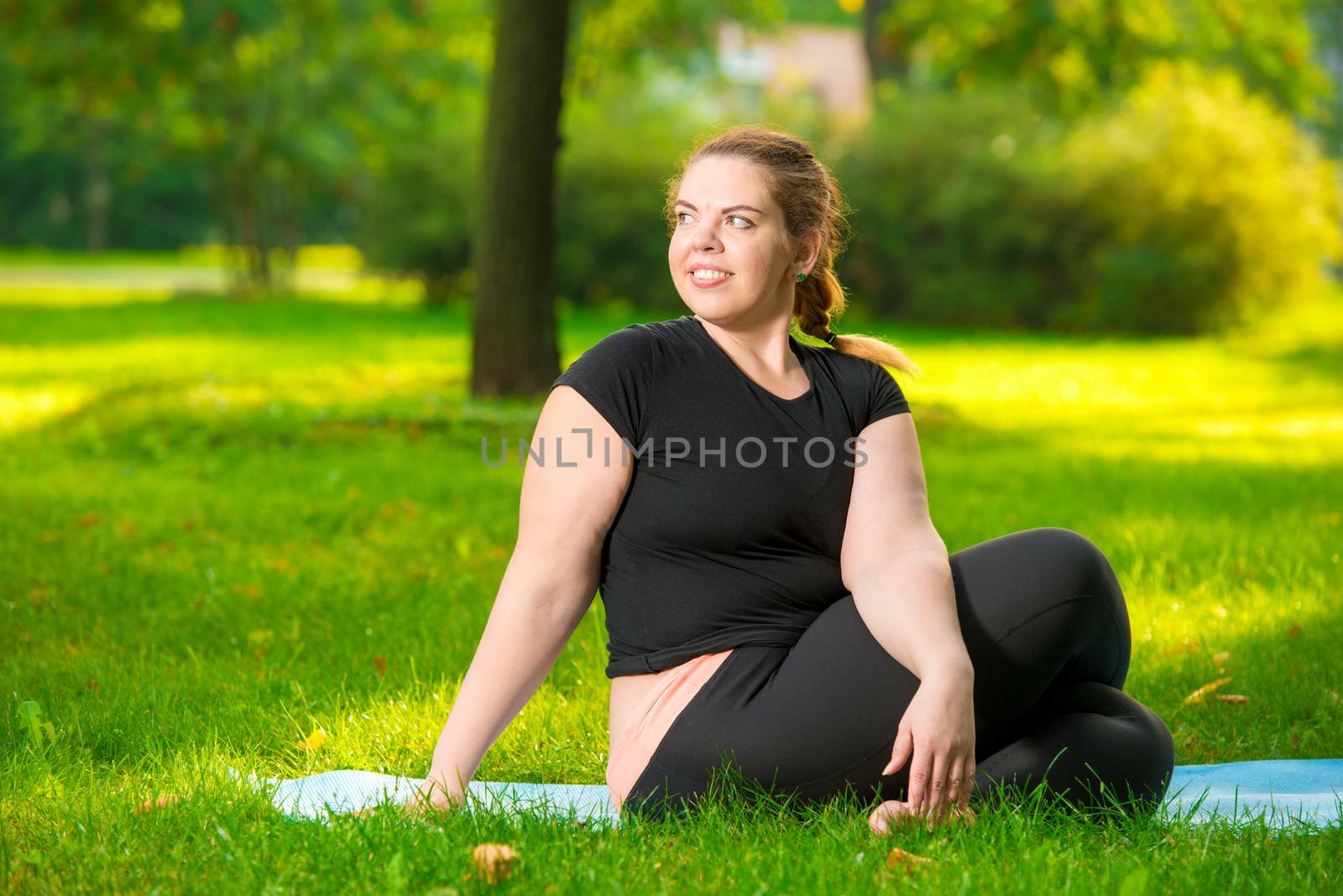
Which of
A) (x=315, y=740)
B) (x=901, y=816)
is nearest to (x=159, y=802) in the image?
(x=315, y=740)

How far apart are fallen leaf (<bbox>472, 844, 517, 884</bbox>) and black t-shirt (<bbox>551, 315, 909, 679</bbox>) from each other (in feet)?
1.52

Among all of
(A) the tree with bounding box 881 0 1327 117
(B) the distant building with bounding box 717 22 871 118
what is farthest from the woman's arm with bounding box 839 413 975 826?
(B) the distant building with bounding box 717 22 871 118

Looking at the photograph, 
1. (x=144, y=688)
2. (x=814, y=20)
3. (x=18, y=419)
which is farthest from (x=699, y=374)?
(x=814, y=20)

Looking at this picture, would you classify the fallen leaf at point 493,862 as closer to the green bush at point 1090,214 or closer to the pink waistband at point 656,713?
the pink waistband at point 656,713

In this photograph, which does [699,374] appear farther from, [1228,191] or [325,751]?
[1228,191]

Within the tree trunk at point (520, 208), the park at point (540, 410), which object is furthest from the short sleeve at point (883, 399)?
the tree trunk at point (520, 208)

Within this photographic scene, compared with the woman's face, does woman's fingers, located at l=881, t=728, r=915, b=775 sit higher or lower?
lower

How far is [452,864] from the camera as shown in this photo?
8.37 feet

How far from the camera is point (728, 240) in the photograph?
2842mm

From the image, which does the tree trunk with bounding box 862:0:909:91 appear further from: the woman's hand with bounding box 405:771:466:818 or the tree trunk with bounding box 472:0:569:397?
the woman's hand with bounding box 405:771:466:818

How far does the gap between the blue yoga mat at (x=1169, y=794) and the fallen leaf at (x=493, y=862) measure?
254mm

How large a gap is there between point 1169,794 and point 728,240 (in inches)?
65.3

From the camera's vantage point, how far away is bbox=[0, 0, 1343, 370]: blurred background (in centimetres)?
1243

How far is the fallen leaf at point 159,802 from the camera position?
290cm
